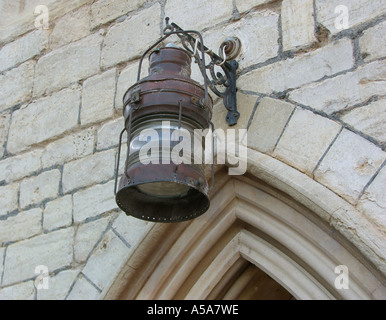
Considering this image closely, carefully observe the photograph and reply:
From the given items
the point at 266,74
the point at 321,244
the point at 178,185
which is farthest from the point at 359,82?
the point at 178,185

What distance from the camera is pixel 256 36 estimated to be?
2.86m

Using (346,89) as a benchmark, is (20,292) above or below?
below

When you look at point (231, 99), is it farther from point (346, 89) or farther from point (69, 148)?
point (69, 148)

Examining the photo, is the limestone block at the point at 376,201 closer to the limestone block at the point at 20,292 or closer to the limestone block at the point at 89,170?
the limestone block at the point at 89,170

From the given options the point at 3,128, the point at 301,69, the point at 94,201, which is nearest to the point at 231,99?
the point at 301,69

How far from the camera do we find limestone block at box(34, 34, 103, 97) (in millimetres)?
3459

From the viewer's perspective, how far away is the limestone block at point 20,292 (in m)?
3.05

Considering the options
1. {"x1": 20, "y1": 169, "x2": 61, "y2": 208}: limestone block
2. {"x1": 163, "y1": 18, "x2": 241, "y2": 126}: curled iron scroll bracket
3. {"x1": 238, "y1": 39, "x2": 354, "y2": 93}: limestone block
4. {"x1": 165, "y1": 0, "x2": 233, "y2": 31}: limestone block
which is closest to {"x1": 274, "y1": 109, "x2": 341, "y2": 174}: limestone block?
{"x1": 238, "y1": 39, "x2": 354, "y2": 93}: limestone block

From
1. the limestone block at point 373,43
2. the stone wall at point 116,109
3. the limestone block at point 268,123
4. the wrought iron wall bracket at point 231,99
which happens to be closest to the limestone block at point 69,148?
the stone wall at point 116,109

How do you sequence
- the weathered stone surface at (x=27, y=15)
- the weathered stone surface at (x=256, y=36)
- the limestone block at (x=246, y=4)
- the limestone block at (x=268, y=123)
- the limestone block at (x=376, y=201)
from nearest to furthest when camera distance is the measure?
the limestone block at (x=376, y=201), the limestone block at (x=268, y=123), the weathered stone surface at (x=256, y=36), the limestone block at (x=246, y=4), the weathered stone surface at (x=27, y=15)

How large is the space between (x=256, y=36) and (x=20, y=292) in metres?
1.59

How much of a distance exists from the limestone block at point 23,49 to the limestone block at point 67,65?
0.34ft

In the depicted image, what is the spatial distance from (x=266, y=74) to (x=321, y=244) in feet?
2.54

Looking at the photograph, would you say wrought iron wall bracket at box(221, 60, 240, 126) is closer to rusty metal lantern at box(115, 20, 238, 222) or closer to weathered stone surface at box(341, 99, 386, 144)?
rusty metal lantern at box(115, 20, 238, 222)
